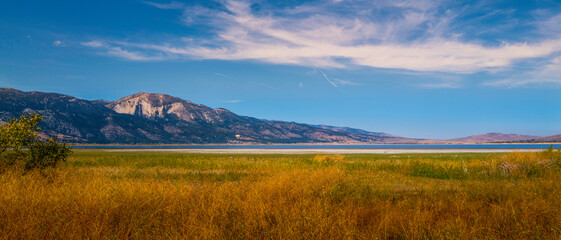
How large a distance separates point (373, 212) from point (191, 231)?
6038 millimetres

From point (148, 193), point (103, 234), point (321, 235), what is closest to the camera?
point (321, 235)

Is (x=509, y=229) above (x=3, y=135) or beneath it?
beneath

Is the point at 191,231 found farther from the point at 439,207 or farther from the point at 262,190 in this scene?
the point at 439,207

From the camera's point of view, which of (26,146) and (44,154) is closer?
(26,146)

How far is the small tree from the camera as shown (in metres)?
16.5

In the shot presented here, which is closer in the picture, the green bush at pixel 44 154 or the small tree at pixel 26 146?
the small tree at pixel 26 146

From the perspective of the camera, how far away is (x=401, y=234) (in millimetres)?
8250

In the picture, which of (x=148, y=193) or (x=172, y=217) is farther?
(x=148, y=193)

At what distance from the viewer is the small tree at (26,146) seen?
16.5m

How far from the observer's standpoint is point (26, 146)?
17953 mm

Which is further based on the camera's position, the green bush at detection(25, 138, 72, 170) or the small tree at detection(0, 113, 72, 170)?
the green bush at detection(25, 138, 72, 170)

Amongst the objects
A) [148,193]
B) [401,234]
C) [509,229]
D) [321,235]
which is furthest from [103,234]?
[509,229]

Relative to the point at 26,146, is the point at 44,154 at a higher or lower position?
lower

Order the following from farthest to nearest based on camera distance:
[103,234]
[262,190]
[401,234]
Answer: [262,190] → [401,234] → [103,234]
